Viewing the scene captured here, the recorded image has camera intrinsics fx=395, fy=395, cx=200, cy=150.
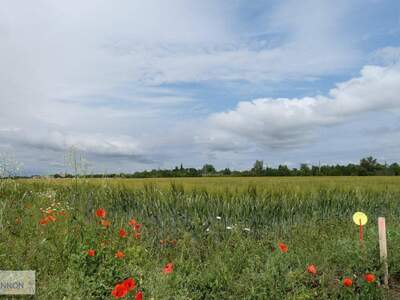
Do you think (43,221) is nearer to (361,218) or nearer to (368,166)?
(361,218)

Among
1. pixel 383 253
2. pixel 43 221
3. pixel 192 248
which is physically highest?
pixel 43 221

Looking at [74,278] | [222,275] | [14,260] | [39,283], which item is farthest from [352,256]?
[14,260]

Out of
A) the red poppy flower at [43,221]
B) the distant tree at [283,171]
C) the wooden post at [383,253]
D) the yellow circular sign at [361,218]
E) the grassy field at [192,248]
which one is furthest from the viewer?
the distant tree at [283,171]

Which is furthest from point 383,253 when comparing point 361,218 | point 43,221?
point 43,221

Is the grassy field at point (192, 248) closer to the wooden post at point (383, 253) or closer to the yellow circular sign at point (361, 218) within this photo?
the wooden post at point (383, 253)

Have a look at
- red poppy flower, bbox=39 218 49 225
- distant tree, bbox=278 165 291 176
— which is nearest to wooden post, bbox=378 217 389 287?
red poppy flower, bbox=39 218 49 225

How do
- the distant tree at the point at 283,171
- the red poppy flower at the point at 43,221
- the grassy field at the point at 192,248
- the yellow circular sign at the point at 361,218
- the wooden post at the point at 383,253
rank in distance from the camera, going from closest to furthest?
the grassy field at the point at 192,248 < the wooden post at the point at 383,253 < the yellow circular sign at the point at 361,218 < the red poppy flower at the point at 43,221 < the distant tree at the point at 283,171

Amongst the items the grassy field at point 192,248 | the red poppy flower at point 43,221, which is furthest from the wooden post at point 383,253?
the red poppy flower at point 43,221

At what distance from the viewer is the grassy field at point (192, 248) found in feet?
12.4

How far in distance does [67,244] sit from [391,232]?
14.4ft

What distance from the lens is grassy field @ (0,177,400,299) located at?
12.4 ft

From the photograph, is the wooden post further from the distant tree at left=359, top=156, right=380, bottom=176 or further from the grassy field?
the distant tree at left=359, top=156, right=380, bottom=176

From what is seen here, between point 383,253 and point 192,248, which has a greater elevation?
point 383,253

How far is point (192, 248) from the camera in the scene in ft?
18.4
